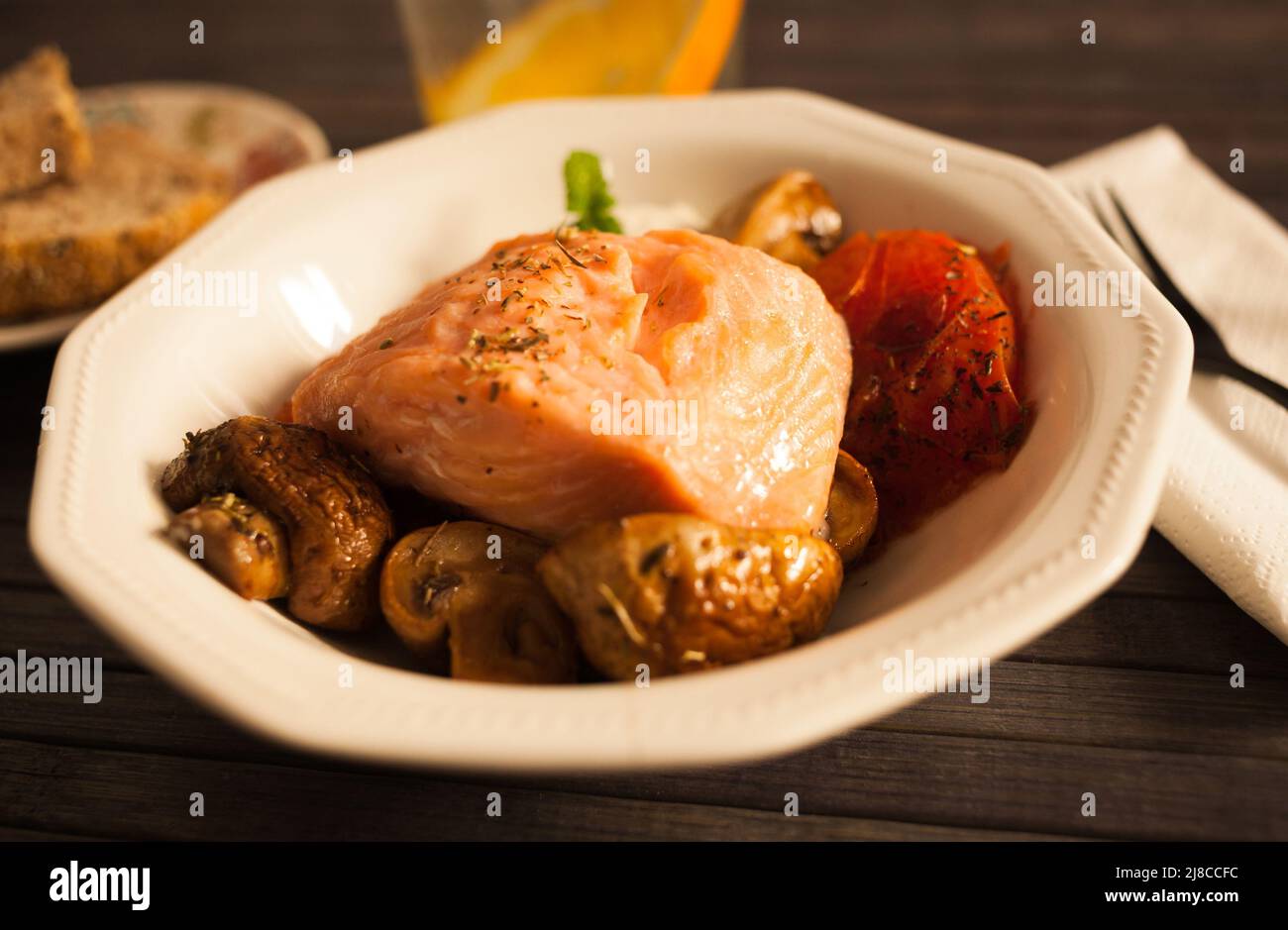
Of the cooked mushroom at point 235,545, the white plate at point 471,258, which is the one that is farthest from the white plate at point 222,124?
the cooked mushroom at point 235,545

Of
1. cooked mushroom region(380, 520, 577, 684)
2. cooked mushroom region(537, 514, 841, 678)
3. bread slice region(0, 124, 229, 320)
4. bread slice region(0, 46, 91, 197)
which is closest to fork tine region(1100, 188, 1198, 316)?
cooked mushroom region(537, 514, 841, 678)

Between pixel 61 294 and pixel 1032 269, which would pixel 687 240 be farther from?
pixel 61 294

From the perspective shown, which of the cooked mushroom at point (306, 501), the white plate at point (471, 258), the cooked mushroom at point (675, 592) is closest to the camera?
the white plate at point (471, 258)

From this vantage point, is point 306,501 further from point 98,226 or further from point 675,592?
point 98,226

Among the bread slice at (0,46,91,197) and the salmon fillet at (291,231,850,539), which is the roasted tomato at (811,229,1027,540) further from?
the bread slice at (0,46,91,197)

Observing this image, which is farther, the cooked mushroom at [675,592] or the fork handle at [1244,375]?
the fork handle at [1244,375]

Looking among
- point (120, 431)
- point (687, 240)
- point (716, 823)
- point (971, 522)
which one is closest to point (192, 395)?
point (120, 431)

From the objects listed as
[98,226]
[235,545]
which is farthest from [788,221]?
[98,226]

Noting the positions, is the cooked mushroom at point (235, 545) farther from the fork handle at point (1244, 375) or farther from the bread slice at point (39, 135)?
the bread slice at point (39, 135)
